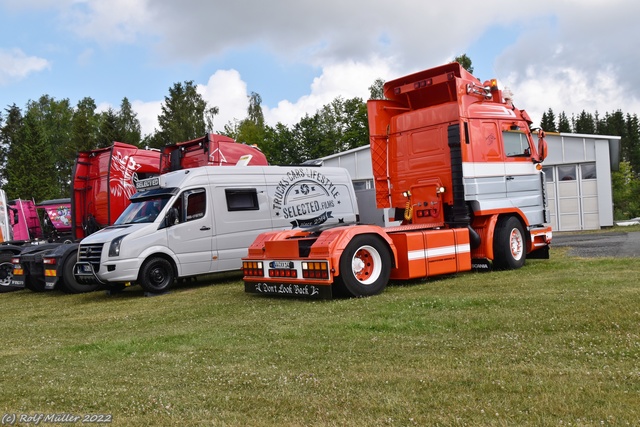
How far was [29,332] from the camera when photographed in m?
8.10

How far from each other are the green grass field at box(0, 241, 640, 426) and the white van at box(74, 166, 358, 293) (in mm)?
2682

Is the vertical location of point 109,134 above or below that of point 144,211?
above

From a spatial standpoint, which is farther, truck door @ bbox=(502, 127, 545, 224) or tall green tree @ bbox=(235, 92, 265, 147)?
tall green tree @ bbox=(235, 92, 265, 147)

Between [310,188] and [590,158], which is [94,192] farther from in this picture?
[590,158]

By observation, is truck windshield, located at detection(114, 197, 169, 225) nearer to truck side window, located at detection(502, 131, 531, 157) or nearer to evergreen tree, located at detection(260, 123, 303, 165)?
truck side window, located at detection(502, 131, 531, 157)

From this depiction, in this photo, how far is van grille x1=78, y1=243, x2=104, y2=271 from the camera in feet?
37.8

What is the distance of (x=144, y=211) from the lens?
1233 cm

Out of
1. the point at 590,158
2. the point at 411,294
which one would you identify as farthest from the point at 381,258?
the point at 590,158

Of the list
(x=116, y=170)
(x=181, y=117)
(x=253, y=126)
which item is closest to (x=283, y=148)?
(x=181, y=117)

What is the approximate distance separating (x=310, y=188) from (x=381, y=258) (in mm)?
5693

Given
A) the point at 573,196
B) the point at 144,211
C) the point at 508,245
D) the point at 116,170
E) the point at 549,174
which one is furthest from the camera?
the point at 549,174

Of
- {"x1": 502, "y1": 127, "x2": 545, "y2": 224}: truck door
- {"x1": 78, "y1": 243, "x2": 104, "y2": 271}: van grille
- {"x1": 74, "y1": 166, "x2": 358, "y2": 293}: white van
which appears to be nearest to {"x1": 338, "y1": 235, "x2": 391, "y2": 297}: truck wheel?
{"x1": 74, "y1": 166, "x2": 358, "y2": 293}: white van

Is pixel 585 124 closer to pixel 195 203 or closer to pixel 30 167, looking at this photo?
pixel 30 167

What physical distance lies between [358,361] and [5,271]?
13.6 m
